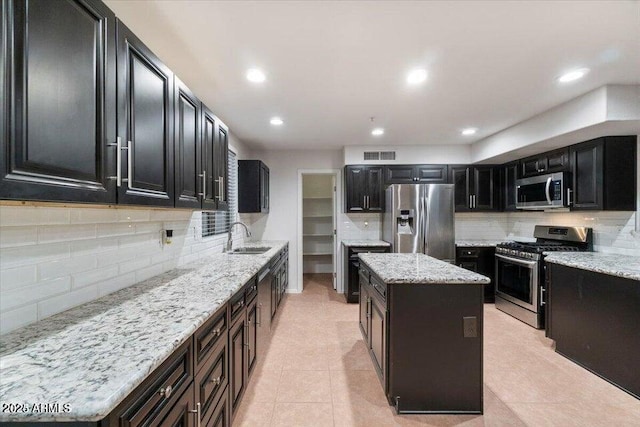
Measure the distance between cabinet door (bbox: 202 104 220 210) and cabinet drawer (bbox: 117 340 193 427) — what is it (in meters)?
1.19

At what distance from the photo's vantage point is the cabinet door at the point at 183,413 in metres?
0.96

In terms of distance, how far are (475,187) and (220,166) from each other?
412 centimetres

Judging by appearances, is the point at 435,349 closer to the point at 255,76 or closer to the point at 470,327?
the point at 470,327

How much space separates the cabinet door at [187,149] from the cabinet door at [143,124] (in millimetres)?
72

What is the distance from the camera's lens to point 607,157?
2.87 m

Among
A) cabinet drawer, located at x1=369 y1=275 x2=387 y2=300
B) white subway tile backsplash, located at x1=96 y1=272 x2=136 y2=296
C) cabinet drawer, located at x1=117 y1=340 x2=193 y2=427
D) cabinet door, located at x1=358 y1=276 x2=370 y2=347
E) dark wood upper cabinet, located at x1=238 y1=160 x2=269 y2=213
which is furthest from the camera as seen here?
dark wood upper cabinet, located at x1=238 y1=160 x2=269 y2=213

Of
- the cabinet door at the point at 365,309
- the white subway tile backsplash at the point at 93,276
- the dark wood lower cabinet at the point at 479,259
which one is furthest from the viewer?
the dark wood lower cabinet at the point at 479,259

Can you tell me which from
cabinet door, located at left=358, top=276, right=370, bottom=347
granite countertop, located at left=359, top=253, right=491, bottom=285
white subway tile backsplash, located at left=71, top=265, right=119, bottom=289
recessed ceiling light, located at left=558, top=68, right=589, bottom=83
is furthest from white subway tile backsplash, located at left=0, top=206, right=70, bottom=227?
recessed ceiling light, located at left=558, top=68, right=589, bottom=83

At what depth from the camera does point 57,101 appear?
860mm

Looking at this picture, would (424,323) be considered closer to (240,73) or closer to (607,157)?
(240,73)

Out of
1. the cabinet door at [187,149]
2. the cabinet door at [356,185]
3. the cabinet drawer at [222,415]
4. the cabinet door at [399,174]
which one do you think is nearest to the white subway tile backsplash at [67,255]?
the cabinet door at [187,149]

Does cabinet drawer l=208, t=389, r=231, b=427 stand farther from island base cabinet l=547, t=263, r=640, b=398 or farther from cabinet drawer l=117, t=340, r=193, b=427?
island base cabinet l=547, t=263, r=640, b=398

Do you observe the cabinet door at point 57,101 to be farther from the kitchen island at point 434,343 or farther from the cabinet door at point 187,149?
the kitchen island at point 434,343

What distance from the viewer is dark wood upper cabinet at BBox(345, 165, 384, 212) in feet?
15.3
